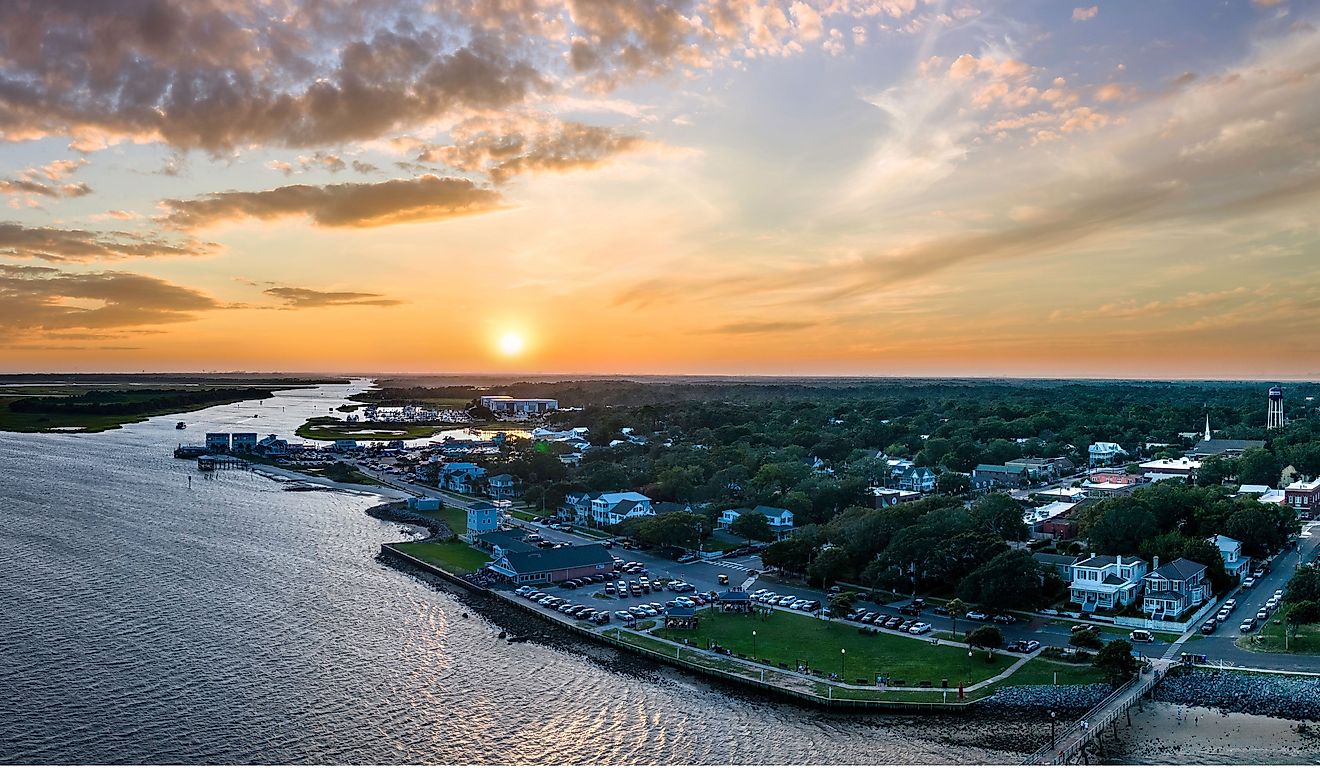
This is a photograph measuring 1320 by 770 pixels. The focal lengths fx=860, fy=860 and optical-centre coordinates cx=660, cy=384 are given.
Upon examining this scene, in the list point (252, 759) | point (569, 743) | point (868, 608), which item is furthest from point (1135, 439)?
point (252, 759)

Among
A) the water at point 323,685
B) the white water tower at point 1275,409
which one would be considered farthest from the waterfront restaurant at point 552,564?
the white water tower at point 1275,409

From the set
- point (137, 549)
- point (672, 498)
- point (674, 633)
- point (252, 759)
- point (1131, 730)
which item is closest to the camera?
point (252, 759)

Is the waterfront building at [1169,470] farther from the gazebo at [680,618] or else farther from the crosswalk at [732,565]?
the gazebo at [680,618]

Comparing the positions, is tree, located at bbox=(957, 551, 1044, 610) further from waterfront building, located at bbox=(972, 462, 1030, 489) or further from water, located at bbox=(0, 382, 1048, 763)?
waterfront building, located at bbox=(972, 462, 1030, 489)

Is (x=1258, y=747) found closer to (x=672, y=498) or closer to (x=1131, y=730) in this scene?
(x=1131, y=730)

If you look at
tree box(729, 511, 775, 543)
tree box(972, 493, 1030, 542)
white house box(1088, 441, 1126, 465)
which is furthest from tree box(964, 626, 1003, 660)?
white house box(1088, 441, 1126, 465)

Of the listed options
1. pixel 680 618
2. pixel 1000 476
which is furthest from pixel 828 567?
pixel 1000 476
